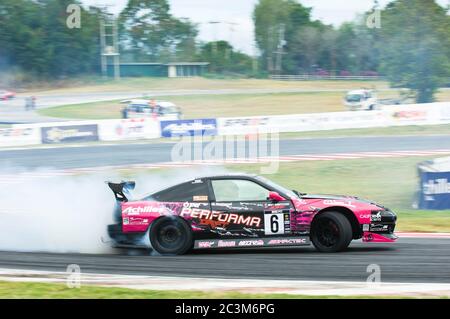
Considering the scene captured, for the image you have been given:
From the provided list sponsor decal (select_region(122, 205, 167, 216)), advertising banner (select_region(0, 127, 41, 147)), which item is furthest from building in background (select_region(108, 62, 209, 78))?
sponsor decal (select_region(122, 205, 167, 216))

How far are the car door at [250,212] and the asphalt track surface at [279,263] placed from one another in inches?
13.3

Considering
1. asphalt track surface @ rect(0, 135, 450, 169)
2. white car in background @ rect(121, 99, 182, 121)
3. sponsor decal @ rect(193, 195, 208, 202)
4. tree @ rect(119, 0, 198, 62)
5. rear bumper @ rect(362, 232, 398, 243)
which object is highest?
tree @ rect(119, 0, 198, 62)

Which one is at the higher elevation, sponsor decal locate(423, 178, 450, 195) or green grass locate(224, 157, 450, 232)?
sponsor decal locate(423, 178, 450, 195)

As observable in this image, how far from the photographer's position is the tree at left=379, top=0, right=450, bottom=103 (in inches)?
1214

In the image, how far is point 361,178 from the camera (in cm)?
2064

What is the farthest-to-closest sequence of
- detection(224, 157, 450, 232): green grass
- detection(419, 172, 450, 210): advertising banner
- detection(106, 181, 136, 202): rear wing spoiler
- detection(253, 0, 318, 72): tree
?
detection(253, 0, 318, 72): tree
detection(224, 157, 450, 232): green grass
detection(419, 172, 450, 210): advertising banner
detection(106, 181, 136, 202): rear wing spoiler

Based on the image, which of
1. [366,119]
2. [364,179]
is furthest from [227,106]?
[364,179]

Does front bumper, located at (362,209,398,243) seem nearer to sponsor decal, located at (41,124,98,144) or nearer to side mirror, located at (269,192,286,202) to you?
side mirror, located at (269,192,286,202)

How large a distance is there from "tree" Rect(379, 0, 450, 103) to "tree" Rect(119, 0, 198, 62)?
10.2 m

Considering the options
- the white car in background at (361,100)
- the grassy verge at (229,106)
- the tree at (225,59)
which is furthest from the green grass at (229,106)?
the tree at (225,59)

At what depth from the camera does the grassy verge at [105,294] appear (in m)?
7.02

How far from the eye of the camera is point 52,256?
10164 mm
